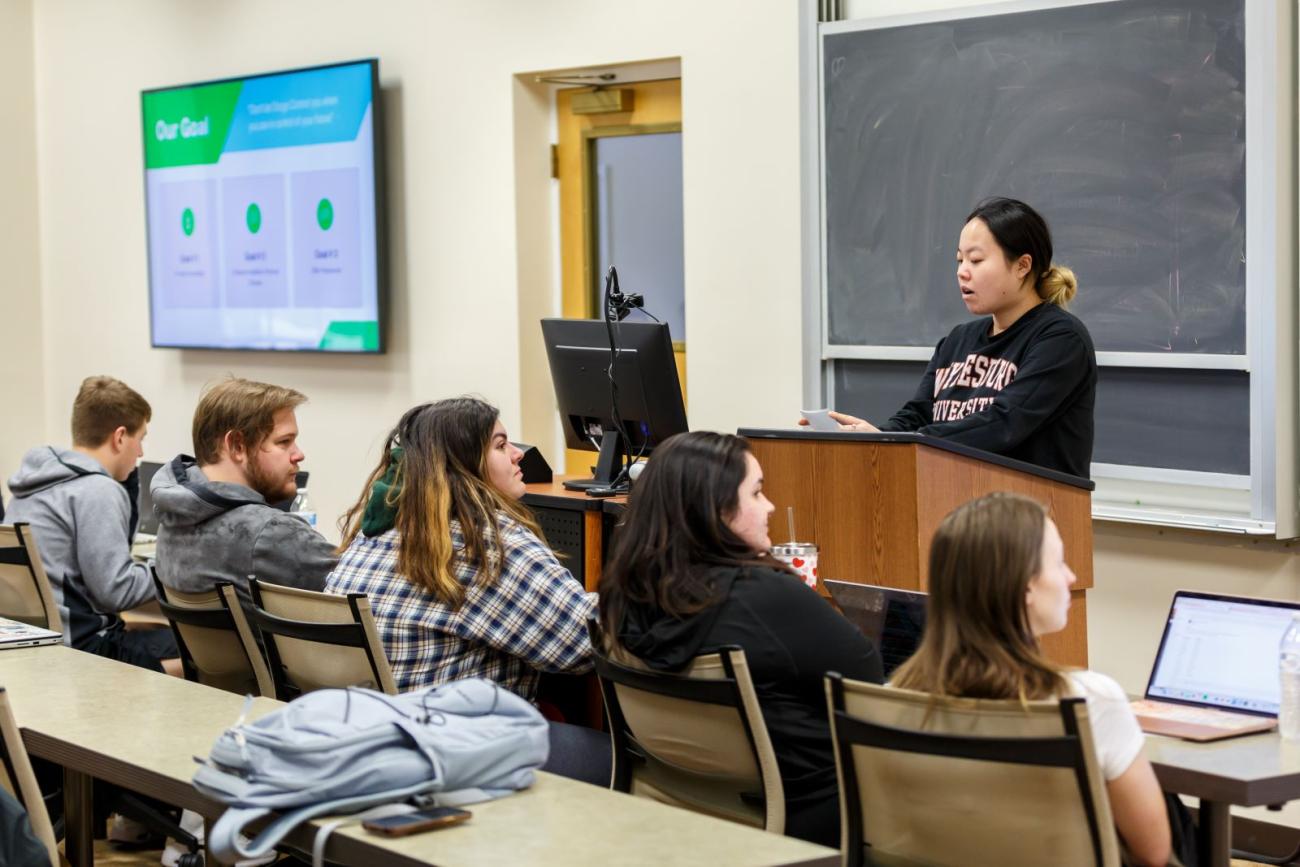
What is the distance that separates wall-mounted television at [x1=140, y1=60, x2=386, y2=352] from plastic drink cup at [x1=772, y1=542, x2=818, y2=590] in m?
3.81

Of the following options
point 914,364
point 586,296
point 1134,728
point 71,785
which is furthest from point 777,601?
point 586,296

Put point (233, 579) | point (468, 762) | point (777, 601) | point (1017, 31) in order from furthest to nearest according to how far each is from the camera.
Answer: point (1017, 31) < point (233, 579) < point (777, 601) < point (468, 762)

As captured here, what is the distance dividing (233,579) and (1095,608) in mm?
2453

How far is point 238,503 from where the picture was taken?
358cm

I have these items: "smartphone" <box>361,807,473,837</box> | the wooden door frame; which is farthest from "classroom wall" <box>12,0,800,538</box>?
"smartphone" <box>361,807,473,837</box>

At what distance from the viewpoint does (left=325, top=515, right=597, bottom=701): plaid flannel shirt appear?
2939mm

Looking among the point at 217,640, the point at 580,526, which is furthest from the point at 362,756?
the point at 580,526

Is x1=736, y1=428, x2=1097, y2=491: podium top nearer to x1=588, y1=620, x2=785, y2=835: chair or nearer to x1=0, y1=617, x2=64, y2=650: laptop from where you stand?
x1=588, y1=620, x2=785, y2=835: chair

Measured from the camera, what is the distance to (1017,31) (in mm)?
4555

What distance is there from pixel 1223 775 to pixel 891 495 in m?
0.98

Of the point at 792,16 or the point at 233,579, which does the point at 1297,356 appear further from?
the point at 233,579

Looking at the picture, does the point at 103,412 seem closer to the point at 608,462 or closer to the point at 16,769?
the point at 608,462

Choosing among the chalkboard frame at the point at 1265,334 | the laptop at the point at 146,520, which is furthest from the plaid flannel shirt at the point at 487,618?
the laptop at the point at 146,520

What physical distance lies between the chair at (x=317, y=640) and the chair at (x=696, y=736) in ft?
1.45
